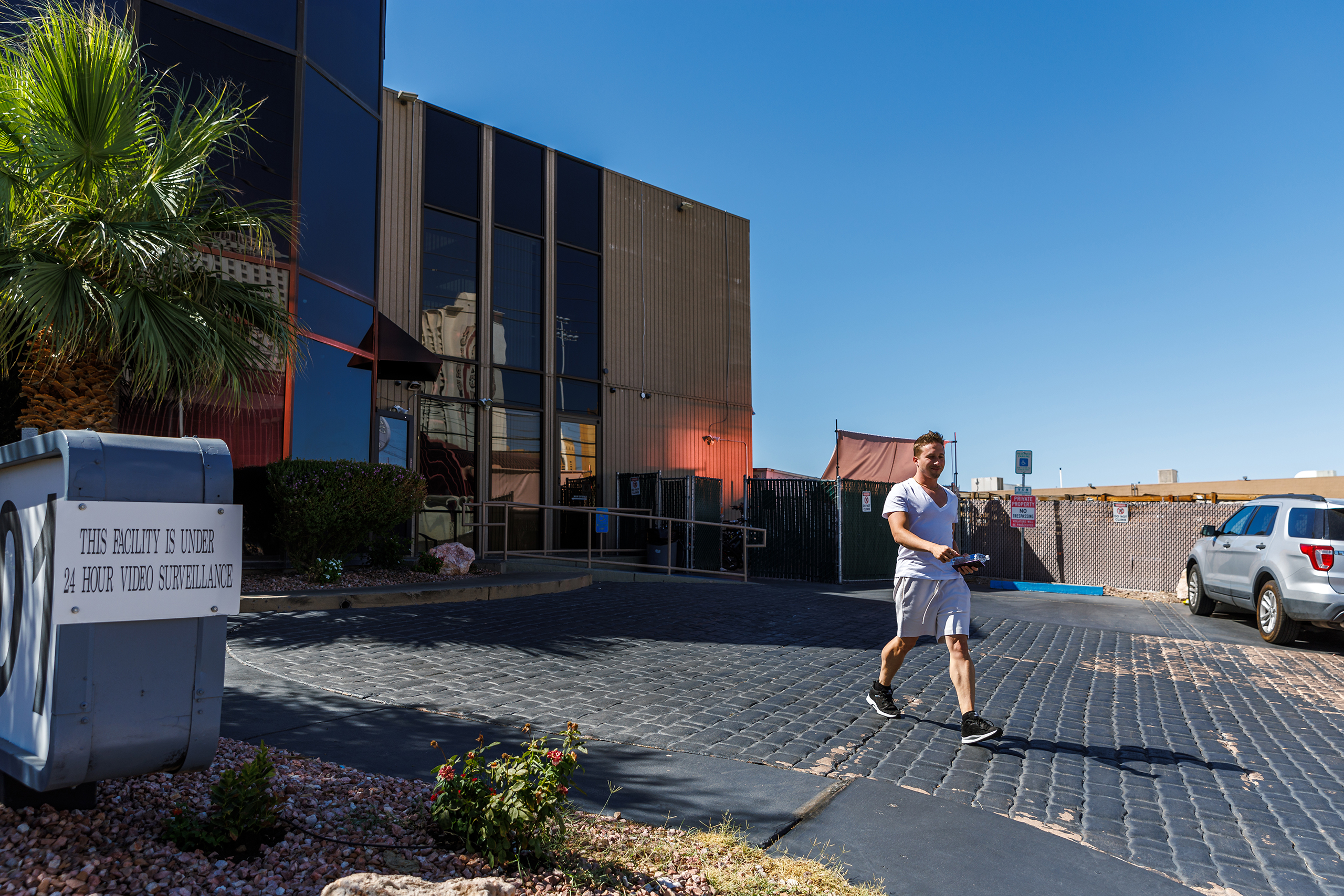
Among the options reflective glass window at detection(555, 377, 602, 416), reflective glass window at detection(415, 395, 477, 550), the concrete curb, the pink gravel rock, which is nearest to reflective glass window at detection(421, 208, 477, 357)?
reflective glass window at detection(415, 395, 477, 550)

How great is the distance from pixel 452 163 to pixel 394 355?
6.75m

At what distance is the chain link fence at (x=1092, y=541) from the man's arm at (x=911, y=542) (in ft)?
40.3

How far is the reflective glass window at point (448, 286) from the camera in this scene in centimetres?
1633

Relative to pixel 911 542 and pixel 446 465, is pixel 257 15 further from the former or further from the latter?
pixel 911 542

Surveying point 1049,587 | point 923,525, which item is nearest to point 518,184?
point 1049,587

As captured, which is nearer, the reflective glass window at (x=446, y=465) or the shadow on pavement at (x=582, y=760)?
the shadow on pavement at (x=582, y=760)

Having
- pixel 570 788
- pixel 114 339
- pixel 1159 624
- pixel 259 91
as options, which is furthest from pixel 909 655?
pixel 259 91

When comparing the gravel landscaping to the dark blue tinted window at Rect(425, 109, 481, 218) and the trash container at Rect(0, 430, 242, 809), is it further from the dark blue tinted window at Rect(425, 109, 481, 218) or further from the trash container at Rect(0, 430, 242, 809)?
the dark blue tinted window at Rect(425, 109, 481, 218)

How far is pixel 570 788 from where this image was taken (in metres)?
3.84

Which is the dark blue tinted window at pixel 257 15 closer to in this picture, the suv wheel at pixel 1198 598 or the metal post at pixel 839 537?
the metal post at pixel 839 537

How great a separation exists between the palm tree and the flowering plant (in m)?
5.71

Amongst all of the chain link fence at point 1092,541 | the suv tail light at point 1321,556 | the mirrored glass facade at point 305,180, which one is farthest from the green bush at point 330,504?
the chain link fence at point 1092,541

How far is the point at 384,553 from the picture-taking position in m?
10.5

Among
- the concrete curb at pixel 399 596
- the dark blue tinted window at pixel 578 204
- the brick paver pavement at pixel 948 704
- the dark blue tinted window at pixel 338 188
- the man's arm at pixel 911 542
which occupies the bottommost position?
the brick paver pavement at pixel 948 704
